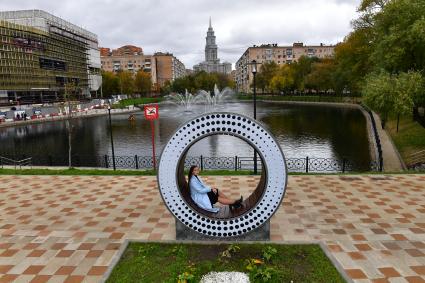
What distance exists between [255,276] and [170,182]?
2974 millimetres

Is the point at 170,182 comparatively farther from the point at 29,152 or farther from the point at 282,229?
the point at 29,152

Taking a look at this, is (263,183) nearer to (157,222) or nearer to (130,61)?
(157,222)

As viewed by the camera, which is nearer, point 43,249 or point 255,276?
point 255,276

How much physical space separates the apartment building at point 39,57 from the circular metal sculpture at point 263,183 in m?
68.2

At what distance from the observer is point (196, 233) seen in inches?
336

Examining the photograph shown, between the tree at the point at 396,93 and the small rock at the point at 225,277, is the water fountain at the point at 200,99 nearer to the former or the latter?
the tree at the point at 396,93

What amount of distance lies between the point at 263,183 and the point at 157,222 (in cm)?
343

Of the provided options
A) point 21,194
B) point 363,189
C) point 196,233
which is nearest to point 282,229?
point 196,233

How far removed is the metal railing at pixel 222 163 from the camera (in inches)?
760

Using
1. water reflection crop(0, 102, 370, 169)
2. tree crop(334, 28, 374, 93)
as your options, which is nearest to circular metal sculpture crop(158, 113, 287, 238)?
water reflection crop(0, 102, 370, 169)

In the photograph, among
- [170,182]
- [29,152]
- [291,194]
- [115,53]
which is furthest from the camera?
[115,53]

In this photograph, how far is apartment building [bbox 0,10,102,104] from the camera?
6544 centimetres

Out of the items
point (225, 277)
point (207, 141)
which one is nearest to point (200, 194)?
point (225, 277)

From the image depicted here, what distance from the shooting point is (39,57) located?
73812 millimetres
